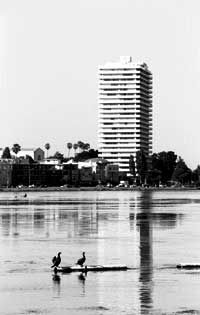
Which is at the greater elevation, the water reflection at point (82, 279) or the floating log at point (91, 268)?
the floating log at point (91, 268)

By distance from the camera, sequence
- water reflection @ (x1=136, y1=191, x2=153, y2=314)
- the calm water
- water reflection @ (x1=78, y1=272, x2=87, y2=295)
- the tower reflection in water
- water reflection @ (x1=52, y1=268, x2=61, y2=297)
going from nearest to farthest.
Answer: the calm water, water reflection @ (x1=136, y1=191, x2=153, y2=314), the tower reflection in water, water reflection @ (x1=52, y1=268, x2=61, y2=297), water reflection @ (x1=78, y1=272, x2=87, y2=295)

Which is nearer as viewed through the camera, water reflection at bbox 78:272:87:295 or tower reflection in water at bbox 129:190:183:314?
tower reflection in water at bbox 129:190:183:314

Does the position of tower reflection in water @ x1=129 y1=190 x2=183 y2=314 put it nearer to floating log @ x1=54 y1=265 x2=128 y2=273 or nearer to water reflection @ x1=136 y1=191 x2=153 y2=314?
water reflection @ x1=136 y1=191 x2=153 y2=314

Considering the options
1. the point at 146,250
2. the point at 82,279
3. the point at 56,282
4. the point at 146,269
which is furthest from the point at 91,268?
the point at 146,250

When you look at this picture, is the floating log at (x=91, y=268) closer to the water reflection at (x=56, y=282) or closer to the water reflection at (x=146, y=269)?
the water reflection at (x=56, y=282)

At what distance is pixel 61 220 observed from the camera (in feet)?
315

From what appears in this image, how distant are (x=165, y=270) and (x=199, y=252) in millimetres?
10414

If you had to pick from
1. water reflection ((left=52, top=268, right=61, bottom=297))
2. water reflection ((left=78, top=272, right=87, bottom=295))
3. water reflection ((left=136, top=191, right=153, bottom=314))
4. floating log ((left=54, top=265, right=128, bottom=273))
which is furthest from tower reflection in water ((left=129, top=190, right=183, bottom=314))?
water reflection ((left=52, top=268, right=61, bottom=297))

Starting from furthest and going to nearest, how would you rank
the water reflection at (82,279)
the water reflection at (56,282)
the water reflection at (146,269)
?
the water reflection at (82,279) < the water reflection at (56,282) < the water reflection at (146,269)

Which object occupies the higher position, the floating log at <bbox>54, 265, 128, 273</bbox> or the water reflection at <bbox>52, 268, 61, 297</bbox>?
the floating log at <bbox>54, 265, 128, 273</bbox>

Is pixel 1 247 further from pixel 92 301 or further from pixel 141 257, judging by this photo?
pixel 92 301

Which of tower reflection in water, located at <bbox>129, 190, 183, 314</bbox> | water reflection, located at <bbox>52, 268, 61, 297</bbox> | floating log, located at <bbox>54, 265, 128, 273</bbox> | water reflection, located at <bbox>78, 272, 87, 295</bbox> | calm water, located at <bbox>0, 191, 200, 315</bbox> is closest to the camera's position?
calm water, located at <bbox>0, 191, 200, 315</bbox>

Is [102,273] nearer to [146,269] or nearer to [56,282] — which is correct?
[146,269]

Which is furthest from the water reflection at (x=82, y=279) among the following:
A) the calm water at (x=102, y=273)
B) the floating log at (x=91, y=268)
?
the floating log at (x=91, y=268)
